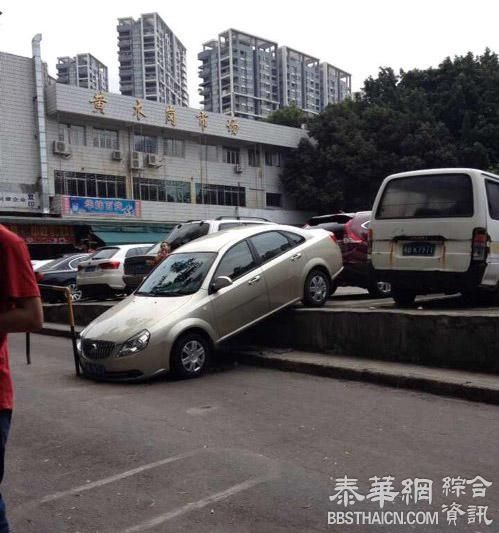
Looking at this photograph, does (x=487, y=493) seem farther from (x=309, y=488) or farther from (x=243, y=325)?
(x=243, y=325)

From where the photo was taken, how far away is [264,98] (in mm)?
75438

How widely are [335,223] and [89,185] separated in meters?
27.9

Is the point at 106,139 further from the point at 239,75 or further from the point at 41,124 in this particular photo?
the point at 239,75

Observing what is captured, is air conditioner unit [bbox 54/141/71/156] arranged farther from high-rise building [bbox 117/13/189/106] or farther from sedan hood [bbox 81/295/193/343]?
high-rise building [bbox 117/13/189/106]

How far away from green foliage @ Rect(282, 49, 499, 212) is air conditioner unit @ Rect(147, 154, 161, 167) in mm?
12244

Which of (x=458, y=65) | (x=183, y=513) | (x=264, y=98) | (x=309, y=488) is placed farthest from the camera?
(x=264, y=98)

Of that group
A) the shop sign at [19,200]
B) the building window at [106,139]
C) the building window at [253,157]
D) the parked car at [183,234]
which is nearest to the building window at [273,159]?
the building window at [253,157]

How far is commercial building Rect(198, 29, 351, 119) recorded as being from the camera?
241 feet

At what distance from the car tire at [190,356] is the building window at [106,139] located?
31782 millimetres

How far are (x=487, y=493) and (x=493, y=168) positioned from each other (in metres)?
39.7

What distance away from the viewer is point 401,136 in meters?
43.2

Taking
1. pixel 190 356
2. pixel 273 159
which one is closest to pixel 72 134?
pixel 273 159

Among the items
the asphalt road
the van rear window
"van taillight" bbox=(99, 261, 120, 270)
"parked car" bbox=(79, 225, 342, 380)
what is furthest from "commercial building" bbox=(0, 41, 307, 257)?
the asphalt road

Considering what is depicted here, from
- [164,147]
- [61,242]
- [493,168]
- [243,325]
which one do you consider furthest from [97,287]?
[493,168]
